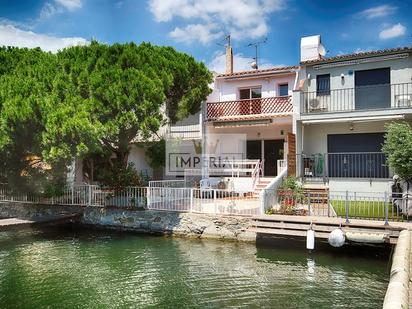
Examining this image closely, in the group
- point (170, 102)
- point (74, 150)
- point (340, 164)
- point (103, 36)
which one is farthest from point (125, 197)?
point (340, 164)

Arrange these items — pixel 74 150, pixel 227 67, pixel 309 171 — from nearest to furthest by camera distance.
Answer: pixel 74 150
pixel 309 171
pixel 227 67

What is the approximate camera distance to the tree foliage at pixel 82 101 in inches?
611

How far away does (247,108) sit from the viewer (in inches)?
901

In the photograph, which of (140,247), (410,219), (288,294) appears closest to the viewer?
(288,294)

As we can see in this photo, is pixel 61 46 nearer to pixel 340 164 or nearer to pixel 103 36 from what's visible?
pixel 103 36

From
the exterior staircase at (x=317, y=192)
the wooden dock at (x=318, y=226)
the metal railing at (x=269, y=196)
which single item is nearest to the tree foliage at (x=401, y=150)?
the wooden dock at (x=318, y=226)

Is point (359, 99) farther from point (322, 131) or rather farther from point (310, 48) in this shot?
point (310, 48)

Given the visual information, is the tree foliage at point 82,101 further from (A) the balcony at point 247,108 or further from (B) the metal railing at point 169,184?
(A) the balcony at point 247,108

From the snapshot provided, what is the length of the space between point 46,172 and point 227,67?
46.8 ft

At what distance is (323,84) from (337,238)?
37.6 feet

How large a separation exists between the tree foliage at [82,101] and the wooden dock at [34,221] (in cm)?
292

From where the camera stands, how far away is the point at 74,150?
52.0ft

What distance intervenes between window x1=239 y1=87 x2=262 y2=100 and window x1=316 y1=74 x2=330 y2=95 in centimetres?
378

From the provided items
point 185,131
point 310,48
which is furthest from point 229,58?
point 185,131
